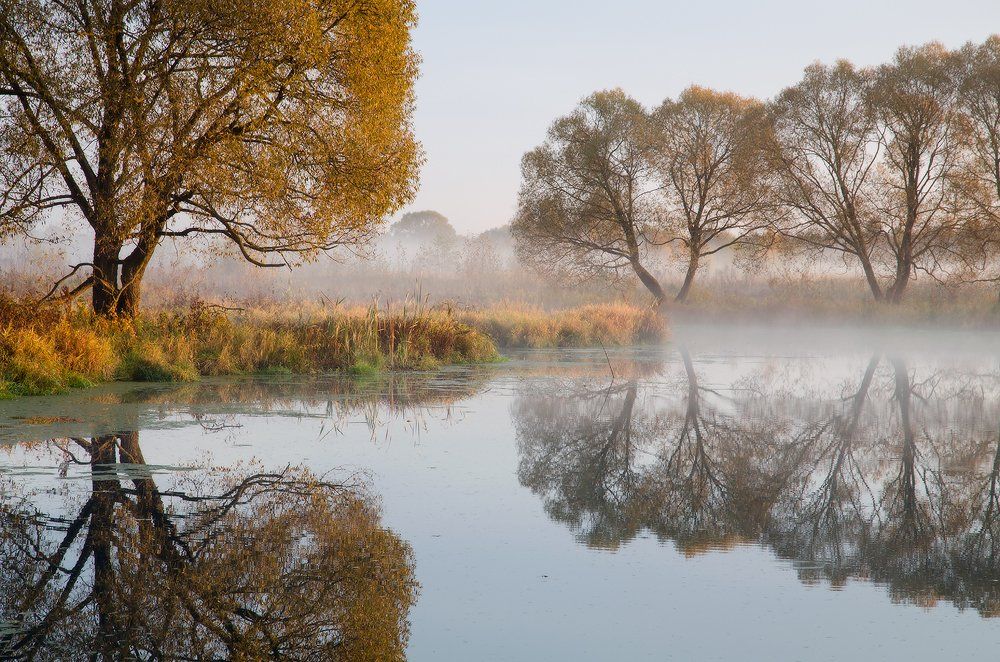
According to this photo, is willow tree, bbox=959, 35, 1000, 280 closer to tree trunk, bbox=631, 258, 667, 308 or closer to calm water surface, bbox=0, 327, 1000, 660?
tree trunk, bbox=631, 258, 667, 308

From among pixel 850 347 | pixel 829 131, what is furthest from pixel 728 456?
pixel 829 131

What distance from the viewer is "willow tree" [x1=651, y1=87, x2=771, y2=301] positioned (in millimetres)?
36250

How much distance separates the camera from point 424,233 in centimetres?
10931

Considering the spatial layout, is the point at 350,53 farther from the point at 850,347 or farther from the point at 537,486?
the point at 850,347

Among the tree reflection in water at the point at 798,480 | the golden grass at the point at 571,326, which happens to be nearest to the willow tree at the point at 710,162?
the golden grass at the point at 571,326

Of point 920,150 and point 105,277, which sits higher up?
point 920,150

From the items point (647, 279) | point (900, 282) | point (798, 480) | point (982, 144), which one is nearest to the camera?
point (798, 480)

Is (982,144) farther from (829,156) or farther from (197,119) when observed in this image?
(197,119)

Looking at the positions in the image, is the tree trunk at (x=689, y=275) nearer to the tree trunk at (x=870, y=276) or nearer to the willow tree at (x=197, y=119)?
the tree trunk at (x=870, y=276)

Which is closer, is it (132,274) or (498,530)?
(498,530)

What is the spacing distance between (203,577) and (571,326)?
21.7 m

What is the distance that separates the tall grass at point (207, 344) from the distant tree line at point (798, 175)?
19525 mm

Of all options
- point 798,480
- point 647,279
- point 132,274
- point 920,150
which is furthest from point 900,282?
point 798,480

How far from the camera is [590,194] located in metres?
37.8
